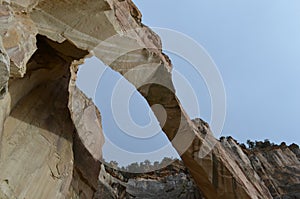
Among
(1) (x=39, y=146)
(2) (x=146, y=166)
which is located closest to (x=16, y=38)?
(1) (x=39, y=146)

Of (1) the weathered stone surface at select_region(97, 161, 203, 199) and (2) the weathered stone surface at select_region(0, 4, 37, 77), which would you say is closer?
(2) the weathered stone surface at select_region(0, 4, 37, 77)

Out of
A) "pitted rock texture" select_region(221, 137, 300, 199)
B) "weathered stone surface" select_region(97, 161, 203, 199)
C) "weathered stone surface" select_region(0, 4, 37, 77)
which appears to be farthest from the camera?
"weathered stone surface" select_region(97, 161, 203, 199)

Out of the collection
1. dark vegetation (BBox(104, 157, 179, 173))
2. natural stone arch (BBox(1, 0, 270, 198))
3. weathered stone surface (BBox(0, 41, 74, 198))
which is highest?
dark vegetation (BBox(104, 157, 179, 173))

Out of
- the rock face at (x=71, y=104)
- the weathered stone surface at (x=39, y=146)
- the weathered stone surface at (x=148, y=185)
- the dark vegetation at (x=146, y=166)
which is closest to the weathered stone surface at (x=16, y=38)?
the rock face at (x=71, y=104)

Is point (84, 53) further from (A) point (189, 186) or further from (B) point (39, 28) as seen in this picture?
(A) point (189, 186)

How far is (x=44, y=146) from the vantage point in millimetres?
4992

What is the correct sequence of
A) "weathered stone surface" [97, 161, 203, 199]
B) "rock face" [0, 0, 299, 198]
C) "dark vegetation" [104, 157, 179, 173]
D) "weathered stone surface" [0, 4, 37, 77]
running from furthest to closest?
"dark vegetation" [104, 157, 179, 173], "weathered stone surface" [97, 161, 203, 199], "rock face" [0, 0, 299, 198], "weathered stone surface" [0, 4, 37, 77]

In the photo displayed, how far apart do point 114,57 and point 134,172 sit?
6743 millimetres

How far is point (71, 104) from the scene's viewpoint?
6.27 meters

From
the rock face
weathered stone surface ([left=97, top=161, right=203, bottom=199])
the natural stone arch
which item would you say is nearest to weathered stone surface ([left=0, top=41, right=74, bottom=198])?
the rock face

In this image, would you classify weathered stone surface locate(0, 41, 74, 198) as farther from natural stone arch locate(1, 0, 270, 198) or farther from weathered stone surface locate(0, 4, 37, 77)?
weathered stone surface locate(0, 4, 37, 77)

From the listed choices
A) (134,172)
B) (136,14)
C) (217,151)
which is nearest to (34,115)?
(136,14)

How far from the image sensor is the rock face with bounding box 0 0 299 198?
14.0 ft

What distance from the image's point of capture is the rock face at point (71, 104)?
4.27m
